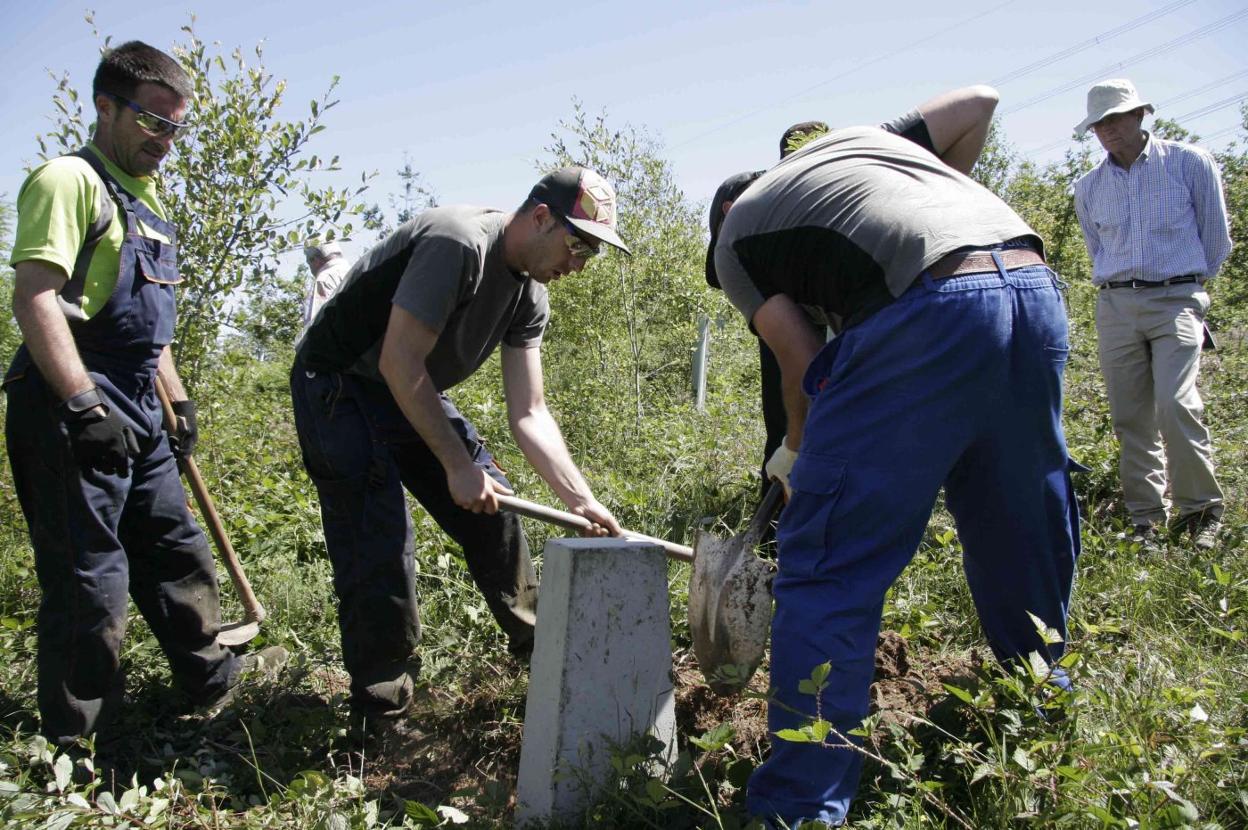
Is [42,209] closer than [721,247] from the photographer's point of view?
No

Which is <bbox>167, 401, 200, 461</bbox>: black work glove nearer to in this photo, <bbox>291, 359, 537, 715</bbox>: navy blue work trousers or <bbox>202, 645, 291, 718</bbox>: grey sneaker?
<bbox>291, 359, 537, 715</bbox>: navy blue work trousers

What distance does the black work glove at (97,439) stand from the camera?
2564 mm

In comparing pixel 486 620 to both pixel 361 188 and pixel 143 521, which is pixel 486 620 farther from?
pixel 361 188

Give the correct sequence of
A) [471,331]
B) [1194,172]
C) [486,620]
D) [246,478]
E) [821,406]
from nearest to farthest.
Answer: [821,406], [471,331], [486,620], [1194,172], [246,478]

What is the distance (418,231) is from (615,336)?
5.42 m

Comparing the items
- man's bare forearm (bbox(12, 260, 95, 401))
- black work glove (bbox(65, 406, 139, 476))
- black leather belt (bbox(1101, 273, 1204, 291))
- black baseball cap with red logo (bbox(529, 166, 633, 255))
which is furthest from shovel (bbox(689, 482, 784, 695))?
black leather belt (bbox(1101, 273, 1204, 291))

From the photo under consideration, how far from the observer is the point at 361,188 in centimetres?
479

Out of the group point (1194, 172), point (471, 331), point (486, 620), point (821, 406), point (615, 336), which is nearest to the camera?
point (821, 406)

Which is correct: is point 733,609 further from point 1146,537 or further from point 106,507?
point 1146,537

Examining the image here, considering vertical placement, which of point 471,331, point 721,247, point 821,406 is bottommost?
point 821,406

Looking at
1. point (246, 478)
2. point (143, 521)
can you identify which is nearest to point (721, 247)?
point (143, 521)

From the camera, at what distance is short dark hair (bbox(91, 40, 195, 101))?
9.20 ft

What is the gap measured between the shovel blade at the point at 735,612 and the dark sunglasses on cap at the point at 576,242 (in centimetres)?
95

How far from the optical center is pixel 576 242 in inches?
105
